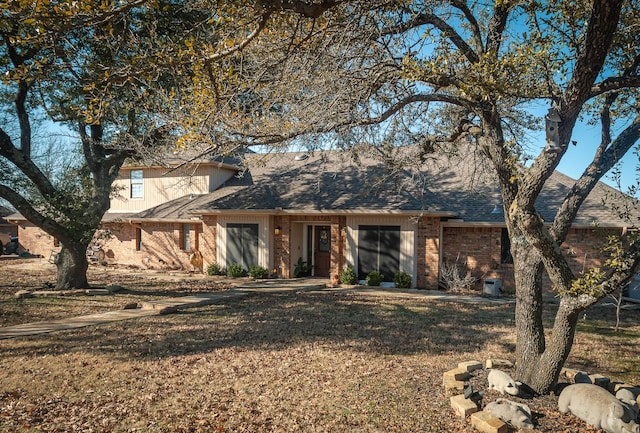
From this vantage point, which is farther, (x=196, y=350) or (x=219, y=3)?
(x=196, y=350)

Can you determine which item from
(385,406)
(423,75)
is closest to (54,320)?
(385,406)

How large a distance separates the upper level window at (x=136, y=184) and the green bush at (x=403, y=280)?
48.3 ft

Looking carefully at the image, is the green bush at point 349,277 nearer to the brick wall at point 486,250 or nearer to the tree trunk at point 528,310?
the brick wall at point 486,250

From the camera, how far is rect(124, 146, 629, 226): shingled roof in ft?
47.3

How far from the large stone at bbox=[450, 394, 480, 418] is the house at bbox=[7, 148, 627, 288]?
23.8 feet

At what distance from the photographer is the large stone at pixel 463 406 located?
460 cm

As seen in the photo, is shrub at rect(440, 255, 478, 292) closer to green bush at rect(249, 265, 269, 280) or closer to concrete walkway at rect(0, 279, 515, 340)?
concrete walkway at rect(0, 279, 515, 340)

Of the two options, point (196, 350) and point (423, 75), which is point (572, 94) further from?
point (196, 350)

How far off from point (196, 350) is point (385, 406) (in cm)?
362

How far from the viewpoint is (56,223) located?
1238 cm

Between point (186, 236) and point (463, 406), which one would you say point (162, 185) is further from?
point (463, 406)

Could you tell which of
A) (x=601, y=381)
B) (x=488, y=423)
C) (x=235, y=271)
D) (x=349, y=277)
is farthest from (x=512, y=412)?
(x=235, y=271)

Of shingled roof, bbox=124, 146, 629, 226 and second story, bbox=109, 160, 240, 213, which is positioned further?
second story, bbox=109, 160, 240, 213

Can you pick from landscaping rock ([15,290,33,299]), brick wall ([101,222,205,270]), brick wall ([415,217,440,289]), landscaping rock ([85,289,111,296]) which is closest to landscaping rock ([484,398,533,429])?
brick wall ([415,217,440,289])
